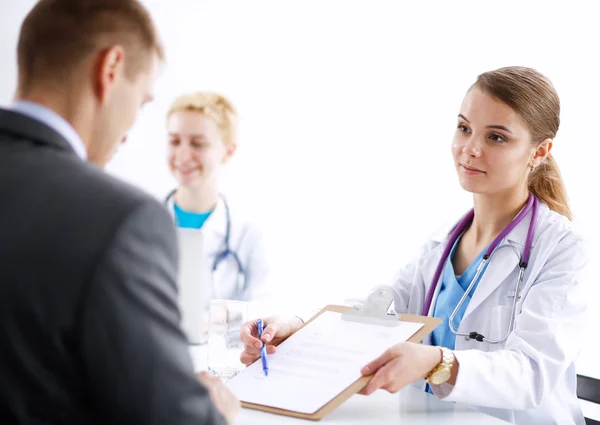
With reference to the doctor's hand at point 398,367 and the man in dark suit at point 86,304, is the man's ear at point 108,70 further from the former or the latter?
the doctor's hand at point 398,367

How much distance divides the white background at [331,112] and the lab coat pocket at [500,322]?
6.83ft

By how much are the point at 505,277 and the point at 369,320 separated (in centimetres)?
51

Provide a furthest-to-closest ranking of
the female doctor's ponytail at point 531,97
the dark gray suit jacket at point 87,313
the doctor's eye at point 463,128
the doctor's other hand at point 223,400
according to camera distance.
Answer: the doctor's eye at point 463,128
the female doctor's ponytail at point 531,97
the doctor's other hand at point 223,400
the dark gray suit jacket at point 87,313

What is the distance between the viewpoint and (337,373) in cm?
132

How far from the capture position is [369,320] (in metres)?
1.53

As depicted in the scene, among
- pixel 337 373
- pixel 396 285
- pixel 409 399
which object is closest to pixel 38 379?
pixel 337 373

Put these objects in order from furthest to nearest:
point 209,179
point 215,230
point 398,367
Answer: point 209,179, point 215,230, point 398,367

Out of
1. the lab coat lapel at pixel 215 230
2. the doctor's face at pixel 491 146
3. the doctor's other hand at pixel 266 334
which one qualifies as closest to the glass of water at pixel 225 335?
the doctor's other hand at pixel 266 334

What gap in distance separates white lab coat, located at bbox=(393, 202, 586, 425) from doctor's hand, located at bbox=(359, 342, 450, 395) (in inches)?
5.2

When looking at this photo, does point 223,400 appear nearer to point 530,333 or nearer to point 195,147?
point 530,333

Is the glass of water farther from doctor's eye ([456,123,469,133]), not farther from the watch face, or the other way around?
doctor's eye ([456,123,469,133])

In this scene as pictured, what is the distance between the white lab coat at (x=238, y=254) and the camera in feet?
11.7

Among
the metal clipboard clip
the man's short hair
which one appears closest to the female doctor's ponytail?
the metal clipboard clip

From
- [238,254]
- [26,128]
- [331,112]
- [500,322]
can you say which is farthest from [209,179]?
[26,128]
